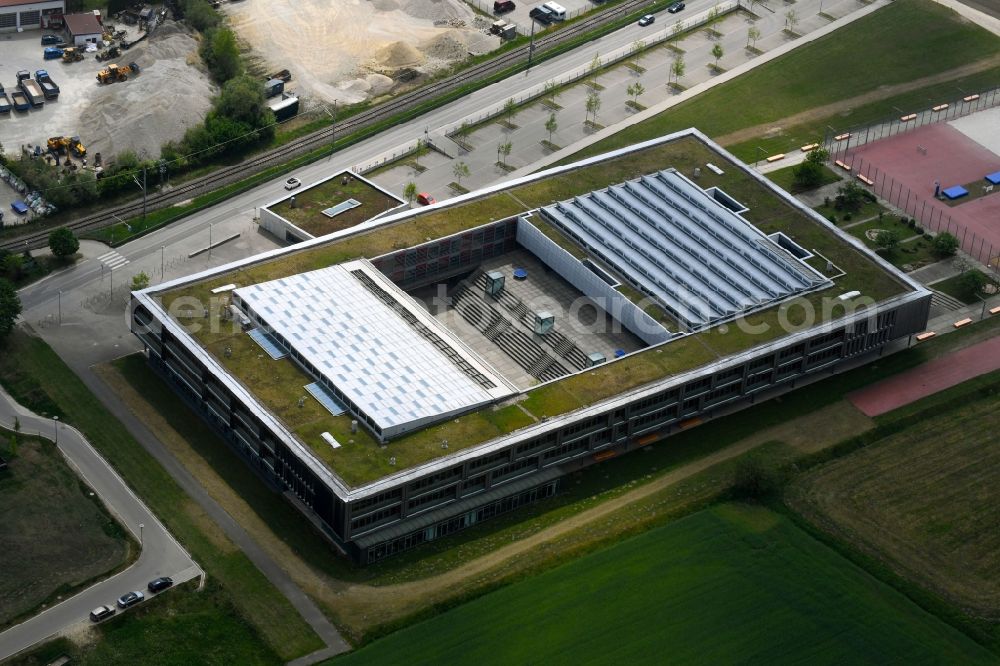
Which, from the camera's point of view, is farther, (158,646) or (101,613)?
(101,613)

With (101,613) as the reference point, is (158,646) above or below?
below

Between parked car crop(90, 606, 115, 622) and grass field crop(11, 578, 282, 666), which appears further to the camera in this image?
parked car crop(90, 606, 115, 622)

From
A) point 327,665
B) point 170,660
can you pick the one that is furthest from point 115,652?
point 327,665

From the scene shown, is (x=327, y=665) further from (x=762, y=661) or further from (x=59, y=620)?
(x=762, y=661)

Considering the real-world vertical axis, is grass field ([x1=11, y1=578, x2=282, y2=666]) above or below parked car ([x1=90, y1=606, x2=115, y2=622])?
below
